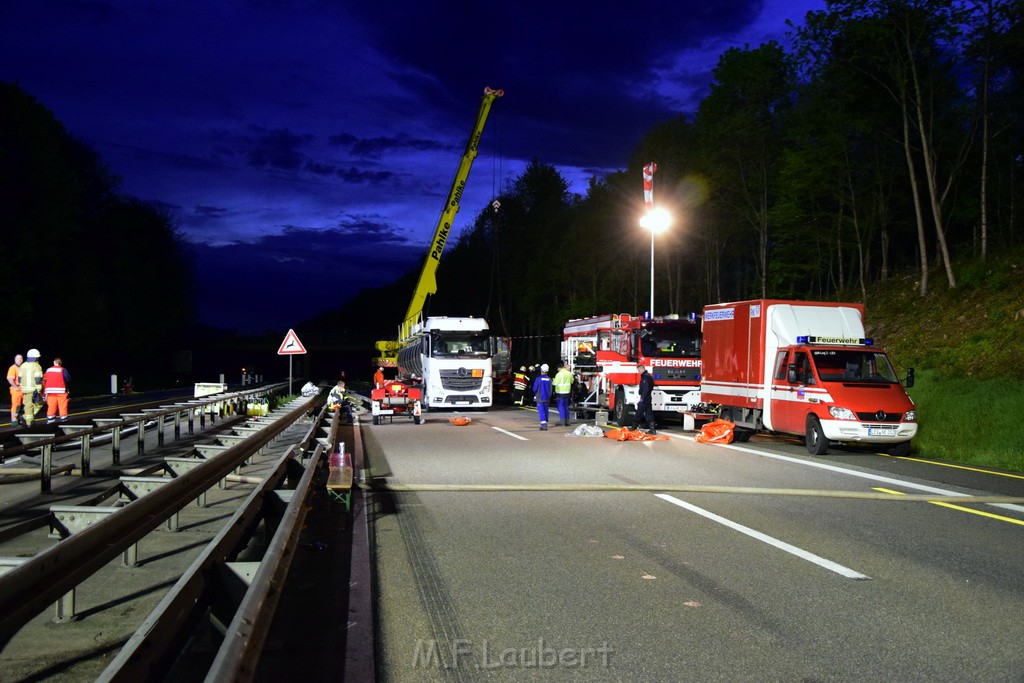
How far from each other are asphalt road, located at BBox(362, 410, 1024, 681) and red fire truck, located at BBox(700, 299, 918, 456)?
11.4 feet

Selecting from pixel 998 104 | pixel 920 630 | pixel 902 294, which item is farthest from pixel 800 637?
pixel 998 104

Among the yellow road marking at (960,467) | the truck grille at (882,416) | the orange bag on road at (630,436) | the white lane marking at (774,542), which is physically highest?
the truck grille at (882,416)

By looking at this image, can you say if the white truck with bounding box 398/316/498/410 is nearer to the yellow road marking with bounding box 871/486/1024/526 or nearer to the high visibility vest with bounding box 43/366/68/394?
the high visibility vest with bounding box 43/366/68/394

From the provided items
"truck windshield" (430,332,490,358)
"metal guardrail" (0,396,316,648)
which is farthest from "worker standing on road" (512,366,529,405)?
"metal guardrail" (0,396,316,648)

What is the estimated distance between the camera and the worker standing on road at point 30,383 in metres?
21.0

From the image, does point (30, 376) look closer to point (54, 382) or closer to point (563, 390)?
point (54, 382)

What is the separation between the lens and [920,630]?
554 cm

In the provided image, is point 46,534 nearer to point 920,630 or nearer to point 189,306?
point 920,630

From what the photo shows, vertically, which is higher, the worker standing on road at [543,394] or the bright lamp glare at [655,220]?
the bright lamp glare at [655,220]

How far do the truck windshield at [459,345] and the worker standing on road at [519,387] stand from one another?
15.5 feet

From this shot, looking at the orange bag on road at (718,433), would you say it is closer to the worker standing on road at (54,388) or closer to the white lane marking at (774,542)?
the white lane marking at (774,542)

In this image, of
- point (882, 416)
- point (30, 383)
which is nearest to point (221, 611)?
point (882, 416)

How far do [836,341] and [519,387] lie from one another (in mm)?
21307

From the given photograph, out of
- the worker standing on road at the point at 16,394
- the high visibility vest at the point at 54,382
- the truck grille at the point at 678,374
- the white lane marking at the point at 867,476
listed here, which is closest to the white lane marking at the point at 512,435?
the white lane marking at the point at 867,476
